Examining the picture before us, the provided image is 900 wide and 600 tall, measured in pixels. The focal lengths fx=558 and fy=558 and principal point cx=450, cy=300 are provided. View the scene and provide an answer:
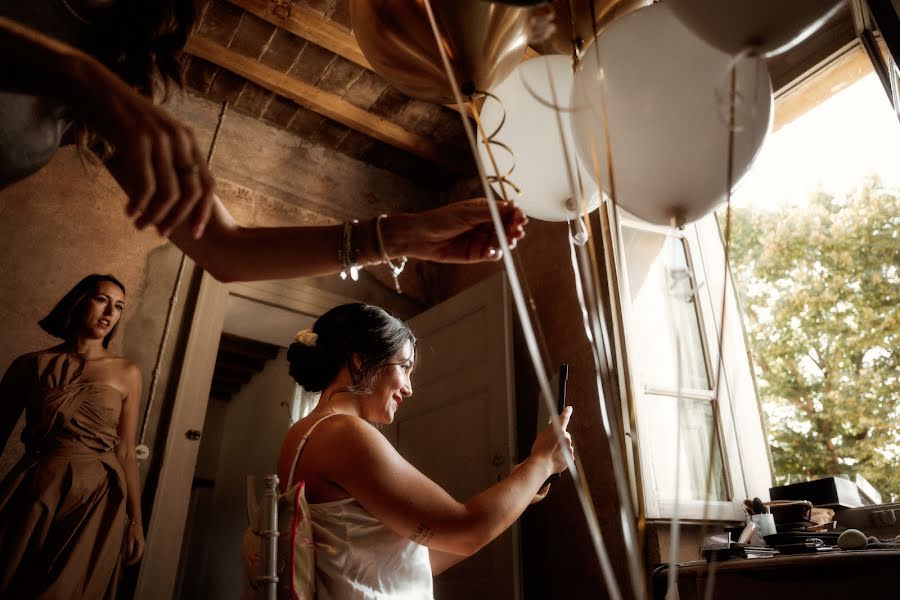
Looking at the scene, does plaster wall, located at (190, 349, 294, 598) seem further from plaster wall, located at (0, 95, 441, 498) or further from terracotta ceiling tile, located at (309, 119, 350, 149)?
terracotta ceiling tile, located at (309, 119, 350, 149)

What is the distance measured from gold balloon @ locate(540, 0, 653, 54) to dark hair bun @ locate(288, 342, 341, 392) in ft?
3.46

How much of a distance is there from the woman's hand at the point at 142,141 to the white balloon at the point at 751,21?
0.72m

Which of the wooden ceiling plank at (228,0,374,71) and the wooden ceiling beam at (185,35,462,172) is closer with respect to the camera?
the wooden ceiling plank at (228,0,374,71)

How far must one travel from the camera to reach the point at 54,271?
282 cm

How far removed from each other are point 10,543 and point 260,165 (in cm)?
253

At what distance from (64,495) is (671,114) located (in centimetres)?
242

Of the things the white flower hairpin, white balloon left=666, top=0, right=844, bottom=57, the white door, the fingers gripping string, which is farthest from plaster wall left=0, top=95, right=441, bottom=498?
white balloon left=666, top=0, right=844, bottom=57

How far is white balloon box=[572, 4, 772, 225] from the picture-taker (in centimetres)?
88

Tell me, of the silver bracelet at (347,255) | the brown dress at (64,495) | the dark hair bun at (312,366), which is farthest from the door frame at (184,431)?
the silver bracelet at (347,255)

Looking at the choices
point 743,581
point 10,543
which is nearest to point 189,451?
point 10,543

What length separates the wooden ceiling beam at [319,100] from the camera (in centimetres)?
333

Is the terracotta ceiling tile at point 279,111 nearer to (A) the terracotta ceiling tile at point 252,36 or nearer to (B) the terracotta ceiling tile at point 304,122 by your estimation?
(B) the terracotta ceiling tile at point 304,122

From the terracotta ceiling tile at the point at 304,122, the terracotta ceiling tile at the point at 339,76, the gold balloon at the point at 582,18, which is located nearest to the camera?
the gold balloon at the point at 582,18

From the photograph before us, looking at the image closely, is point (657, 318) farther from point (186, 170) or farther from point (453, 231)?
point (186, 170)
